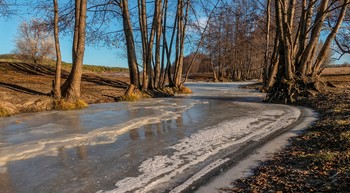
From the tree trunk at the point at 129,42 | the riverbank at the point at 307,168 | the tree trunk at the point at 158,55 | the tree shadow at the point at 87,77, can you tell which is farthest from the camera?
the tree shadow at the point at 87,77

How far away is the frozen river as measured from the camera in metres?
3.53

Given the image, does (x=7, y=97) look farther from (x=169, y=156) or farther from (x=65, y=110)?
(x=169, y=156)

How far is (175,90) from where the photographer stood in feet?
65.7

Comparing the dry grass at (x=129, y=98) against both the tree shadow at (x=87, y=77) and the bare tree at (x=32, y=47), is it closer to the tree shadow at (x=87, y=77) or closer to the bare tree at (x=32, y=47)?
the tree shadow at (x=87, y=77)

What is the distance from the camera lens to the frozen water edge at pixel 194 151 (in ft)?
11.4

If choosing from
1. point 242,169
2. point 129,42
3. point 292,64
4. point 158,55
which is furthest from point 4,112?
point 292,64

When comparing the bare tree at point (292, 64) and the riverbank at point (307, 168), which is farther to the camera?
the bare tree at point (292, 64)

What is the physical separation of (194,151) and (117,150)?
49.4 inches

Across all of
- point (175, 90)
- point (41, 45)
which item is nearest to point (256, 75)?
point (41, 45)

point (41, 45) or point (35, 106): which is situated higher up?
point (41, 45)

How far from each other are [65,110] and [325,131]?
792cm

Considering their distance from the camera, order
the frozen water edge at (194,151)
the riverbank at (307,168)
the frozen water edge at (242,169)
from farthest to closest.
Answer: the frozen water edge at (194,151)
the frozen water edge at (242,169)
the riverbank at (307,168)

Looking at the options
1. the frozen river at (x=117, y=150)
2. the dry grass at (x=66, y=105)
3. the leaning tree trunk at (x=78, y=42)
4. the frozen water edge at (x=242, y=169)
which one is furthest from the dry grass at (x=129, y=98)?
the frozen water edge at (x=242, y=169)

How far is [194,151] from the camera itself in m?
4.78
